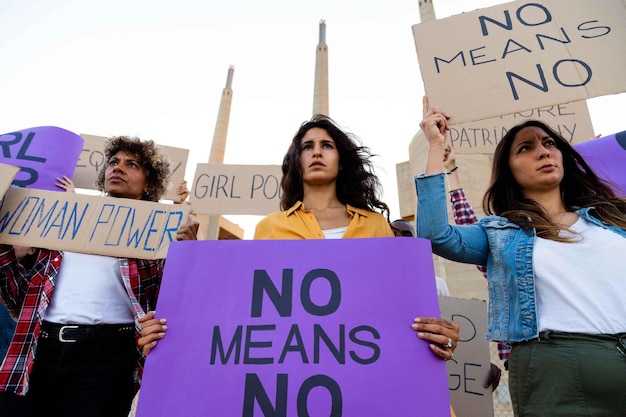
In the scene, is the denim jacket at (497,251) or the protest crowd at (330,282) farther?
the denim jacket at (497,251)

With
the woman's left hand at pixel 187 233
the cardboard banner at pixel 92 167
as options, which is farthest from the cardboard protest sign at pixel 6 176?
the cardboard banner at pixel 92 167

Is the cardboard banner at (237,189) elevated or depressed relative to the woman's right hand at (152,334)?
elevated

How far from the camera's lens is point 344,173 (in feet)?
8.54

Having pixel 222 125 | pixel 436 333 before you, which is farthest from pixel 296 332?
pixel 222 125

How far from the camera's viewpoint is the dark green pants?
139 cm

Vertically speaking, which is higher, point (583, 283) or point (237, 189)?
point (237, 189)

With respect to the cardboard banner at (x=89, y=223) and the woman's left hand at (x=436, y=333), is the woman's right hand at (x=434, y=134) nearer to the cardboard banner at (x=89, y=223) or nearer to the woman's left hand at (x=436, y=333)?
the woman's left hand at (x=436, y=333)

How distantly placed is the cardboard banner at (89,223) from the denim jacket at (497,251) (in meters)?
1.37

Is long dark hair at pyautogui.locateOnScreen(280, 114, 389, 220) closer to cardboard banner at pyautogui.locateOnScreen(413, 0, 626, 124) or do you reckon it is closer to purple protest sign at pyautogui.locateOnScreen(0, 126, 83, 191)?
cardboard banner at pyautogui.locateOnScreen(413, 0, 626, 124)

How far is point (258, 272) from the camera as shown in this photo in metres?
1.66

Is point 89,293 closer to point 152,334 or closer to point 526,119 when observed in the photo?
point 152,334

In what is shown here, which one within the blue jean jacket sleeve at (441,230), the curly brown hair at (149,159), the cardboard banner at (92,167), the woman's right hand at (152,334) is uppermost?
the cardboard banner at (92,167)

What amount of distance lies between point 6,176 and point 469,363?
3337 millimetres

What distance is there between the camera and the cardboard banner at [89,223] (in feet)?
7.22
